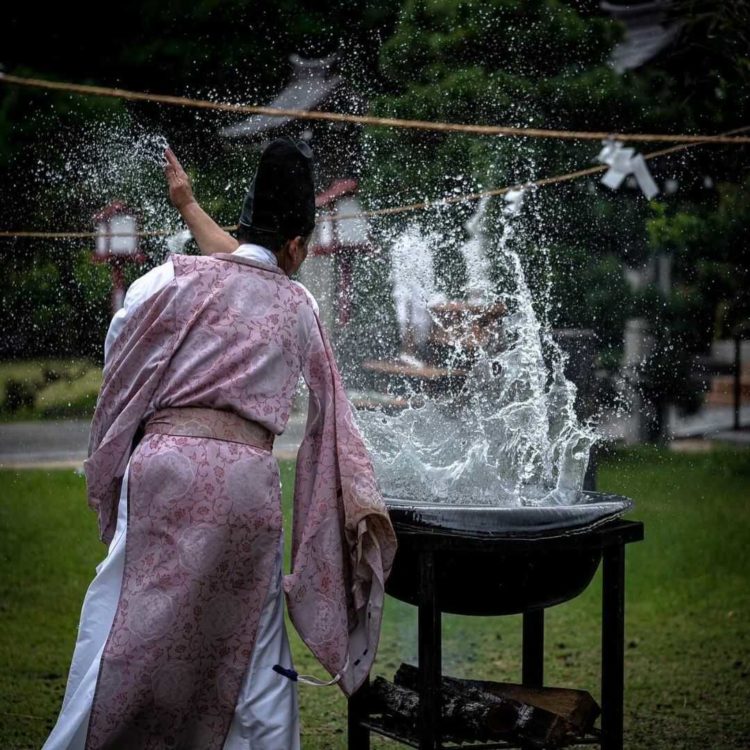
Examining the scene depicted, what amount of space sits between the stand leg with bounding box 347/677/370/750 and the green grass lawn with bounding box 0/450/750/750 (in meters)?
0.96

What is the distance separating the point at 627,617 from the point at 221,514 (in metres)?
3.99

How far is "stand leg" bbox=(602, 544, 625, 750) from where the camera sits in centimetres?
285

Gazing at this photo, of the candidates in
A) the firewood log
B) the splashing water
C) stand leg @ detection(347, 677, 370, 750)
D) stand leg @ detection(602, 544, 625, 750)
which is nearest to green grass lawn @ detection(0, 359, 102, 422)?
the splashing water

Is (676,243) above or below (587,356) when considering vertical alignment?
above

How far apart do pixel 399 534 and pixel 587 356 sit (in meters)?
2.39

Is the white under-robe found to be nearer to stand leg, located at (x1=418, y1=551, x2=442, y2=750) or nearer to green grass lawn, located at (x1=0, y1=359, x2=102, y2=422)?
stand leg, located at (x1=418, y1=551, x2=442, y2=750)

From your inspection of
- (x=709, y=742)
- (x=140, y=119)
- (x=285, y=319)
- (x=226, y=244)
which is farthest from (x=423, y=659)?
(x=140, y=119)

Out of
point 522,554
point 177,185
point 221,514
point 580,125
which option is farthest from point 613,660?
point 580,125

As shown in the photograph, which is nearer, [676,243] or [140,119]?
[140,119]

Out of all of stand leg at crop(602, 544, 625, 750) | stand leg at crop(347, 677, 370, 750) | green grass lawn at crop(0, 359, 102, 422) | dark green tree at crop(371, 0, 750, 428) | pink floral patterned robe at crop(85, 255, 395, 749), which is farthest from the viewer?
green grass lawn at crop(0, 359, 102, 422)

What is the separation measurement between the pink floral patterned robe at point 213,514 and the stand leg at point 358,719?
0.32 m

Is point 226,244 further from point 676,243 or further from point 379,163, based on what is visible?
point 676,243

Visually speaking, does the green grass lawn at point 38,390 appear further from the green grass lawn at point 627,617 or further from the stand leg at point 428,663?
the stand leg at point 428,663

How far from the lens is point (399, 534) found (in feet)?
9.07
